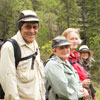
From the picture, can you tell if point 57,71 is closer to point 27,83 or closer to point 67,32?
point 27,83

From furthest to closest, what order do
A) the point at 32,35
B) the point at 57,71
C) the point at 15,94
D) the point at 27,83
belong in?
the point at 57,71 < the point at 32,35 < the point at 27,83 < the point at 15,94

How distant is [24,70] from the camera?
2.35 meters

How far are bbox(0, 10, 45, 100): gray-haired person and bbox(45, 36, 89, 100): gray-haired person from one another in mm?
176

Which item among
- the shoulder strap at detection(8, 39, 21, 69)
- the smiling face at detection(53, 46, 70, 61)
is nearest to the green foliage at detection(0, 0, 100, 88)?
the smiling face at detection(53, 46, 70, 61)

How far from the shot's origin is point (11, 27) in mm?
28344

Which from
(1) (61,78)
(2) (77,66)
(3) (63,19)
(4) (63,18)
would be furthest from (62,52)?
(4) (63,18)

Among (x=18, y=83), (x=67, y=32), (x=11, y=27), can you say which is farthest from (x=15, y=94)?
(x=11, y=27)

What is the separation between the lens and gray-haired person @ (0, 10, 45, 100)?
2236 millimetres

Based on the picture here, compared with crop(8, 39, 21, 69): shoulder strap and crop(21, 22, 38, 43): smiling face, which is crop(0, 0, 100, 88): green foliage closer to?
crop(21, 22, 38, 43): smiling face

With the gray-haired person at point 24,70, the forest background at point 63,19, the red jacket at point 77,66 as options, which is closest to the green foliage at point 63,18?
the forest background at point 63,19

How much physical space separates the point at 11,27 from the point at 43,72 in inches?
1040

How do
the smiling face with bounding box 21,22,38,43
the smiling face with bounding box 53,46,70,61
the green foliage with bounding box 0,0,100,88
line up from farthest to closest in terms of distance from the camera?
the green foliage with bounding box 0,0,100,88
the smiling face with bounding box 53,46,70,61
the smiling face with bounding box 21,22,38,43

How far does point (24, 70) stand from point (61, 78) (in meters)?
0.57

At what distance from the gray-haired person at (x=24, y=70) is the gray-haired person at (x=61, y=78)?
0.18m
